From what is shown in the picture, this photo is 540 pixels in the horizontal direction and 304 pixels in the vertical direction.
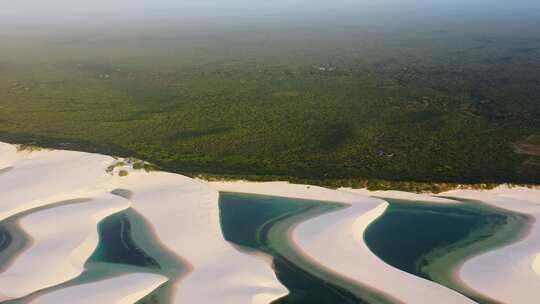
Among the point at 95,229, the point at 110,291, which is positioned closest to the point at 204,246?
the point at 110,291

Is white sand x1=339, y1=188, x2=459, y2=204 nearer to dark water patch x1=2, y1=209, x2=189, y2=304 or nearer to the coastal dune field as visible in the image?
the coastal dune field

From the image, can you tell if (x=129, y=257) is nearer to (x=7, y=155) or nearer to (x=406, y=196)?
(x=406, y=196)

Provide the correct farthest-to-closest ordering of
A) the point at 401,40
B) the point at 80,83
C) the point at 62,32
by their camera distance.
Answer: the point at 62,32 < the point at 401,40 < the point at 80,83

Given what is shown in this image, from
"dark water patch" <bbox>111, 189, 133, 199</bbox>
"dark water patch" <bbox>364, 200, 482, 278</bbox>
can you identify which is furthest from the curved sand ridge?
"dark water patch" <bbox>364, 200, 482, 278</bbox>

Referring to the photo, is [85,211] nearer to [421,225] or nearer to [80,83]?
[421,225]

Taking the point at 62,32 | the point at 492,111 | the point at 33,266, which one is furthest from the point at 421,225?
the point at 62,32

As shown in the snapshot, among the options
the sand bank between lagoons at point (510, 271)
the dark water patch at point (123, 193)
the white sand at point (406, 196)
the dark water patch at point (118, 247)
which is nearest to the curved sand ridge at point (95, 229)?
the dark water patch at point (123, 193)

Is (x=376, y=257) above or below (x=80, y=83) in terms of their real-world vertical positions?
below
